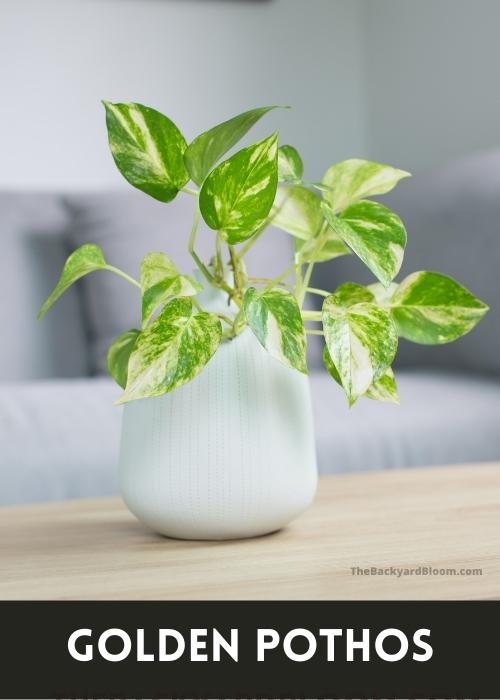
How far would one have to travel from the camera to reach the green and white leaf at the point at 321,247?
782mm

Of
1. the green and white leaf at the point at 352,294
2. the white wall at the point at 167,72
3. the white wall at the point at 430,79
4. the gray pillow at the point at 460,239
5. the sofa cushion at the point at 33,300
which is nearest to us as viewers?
the green and white leaf at the point at 352,294

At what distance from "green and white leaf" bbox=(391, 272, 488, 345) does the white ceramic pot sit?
115mm

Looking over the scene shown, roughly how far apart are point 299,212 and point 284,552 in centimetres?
26

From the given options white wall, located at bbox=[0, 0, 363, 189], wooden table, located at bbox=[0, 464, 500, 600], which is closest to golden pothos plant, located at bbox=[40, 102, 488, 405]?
wooden table, located at bbox=[0, 464, 500, 600]

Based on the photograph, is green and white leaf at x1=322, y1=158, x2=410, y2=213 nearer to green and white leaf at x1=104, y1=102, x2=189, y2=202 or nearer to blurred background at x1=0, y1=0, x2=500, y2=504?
green and white leaf at x1=104, y1=102, x2=189, y2=202

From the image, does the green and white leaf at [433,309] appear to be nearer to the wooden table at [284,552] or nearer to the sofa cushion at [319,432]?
the wooden table at [284,552]

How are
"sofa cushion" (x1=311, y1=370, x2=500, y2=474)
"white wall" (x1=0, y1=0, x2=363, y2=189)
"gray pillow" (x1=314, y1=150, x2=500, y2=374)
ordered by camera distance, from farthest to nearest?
"white wall" (x1=0, y1=0, x2=363, y2=189) → "gray pillow" (x1=314, y1=150, x2=500, y2=374) → "sofa cushion" (x1=311, y1=370, x2=500, y2=474)

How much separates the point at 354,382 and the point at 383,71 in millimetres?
2431

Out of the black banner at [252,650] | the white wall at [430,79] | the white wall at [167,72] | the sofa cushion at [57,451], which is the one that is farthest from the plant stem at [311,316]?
the white wall at [167,72]

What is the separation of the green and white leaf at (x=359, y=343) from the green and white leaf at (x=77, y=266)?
0.60 ft

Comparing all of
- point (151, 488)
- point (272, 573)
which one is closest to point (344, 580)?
point (272, 573)

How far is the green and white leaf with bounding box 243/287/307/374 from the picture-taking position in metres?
0.66

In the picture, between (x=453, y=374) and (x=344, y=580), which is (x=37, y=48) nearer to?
(x=453, y=374)

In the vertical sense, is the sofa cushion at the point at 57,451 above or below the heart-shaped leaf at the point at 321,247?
below
